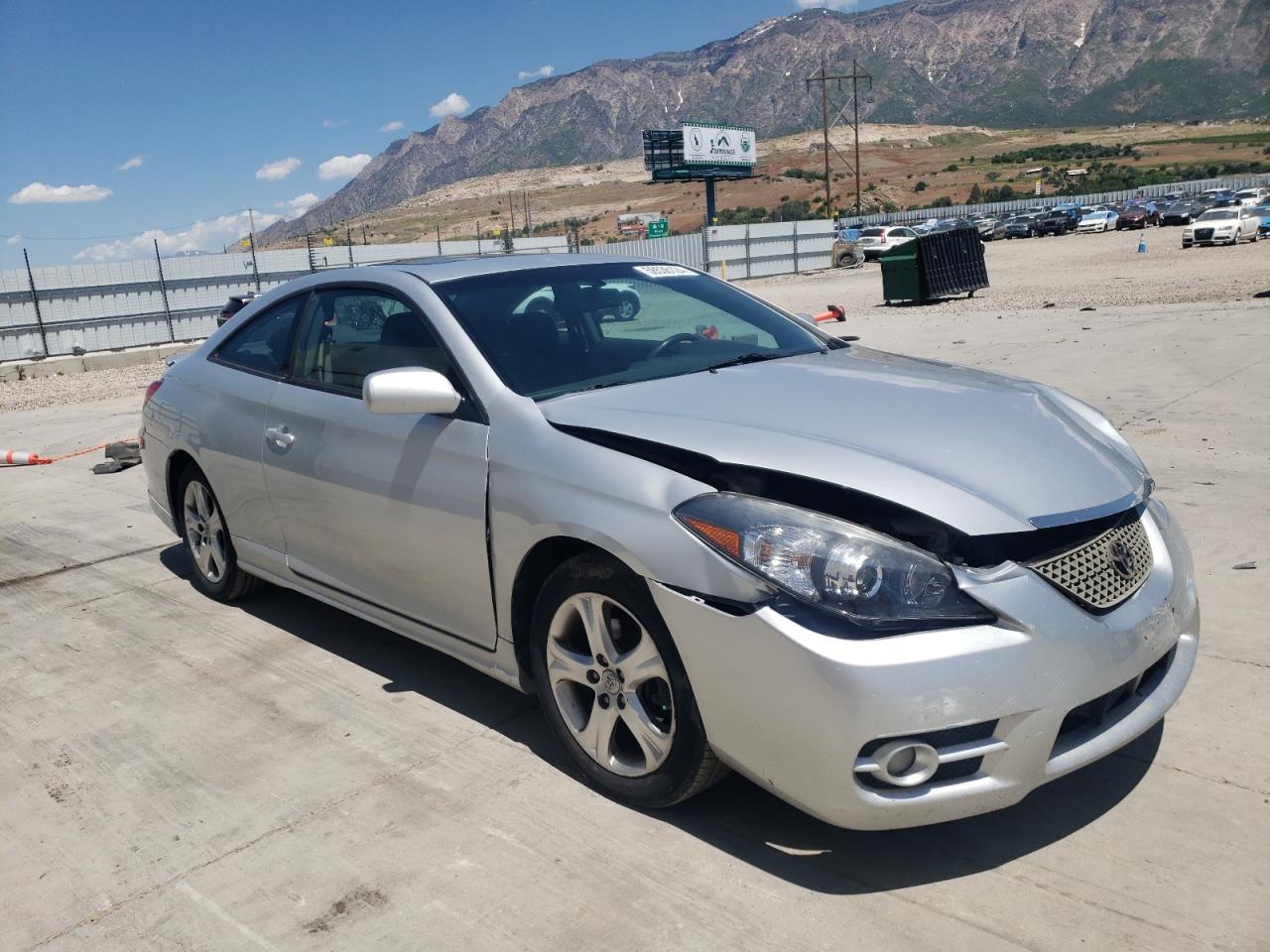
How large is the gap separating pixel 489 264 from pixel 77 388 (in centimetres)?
1678

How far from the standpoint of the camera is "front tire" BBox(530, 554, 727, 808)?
113 inches

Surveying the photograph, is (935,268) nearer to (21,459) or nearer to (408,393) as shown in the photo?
(21,459)

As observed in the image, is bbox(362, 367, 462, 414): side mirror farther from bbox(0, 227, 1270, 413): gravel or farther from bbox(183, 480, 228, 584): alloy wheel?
bbox(0, 227, 1270, 413): gravel

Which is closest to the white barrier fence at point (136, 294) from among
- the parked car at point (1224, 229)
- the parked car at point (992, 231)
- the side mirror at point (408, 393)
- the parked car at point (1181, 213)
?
the side mirror at point (408, 393)

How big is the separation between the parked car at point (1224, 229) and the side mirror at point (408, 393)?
38.7m

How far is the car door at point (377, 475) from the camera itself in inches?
138

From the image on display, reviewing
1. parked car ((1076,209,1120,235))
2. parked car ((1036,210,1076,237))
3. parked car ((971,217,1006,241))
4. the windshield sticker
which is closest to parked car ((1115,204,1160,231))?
parked car ((1076,209,1120,235))

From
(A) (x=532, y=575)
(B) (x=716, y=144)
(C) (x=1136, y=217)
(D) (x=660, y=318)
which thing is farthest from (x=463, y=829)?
(B) (x=716, y=144)

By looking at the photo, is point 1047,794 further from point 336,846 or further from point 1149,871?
point 336,846

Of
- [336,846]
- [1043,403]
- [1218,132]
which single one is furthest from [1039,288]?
[1218,132]

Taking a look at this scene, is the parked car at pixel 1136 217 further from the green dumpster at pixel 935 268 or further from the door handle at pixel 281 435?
the door handle at pixel 281 435

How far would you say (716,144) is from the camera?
6550cm

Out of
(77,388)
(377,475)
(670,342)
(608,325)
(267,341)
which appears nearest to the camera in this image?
(377,475)

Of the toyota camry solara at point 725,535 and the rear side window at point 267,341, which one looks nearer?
the toyota camry solara at point 725,535
